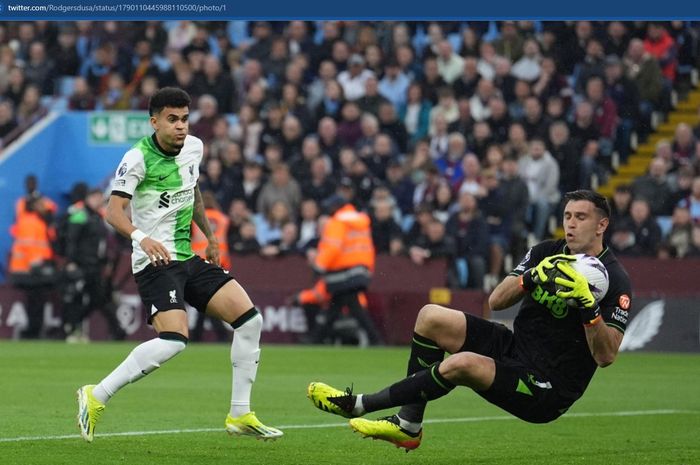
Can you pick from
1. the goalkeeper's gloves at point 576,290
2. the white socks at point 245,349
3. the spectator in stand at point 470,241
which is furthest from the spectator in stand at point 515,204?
the goalkeeper's gloves at point 576,290

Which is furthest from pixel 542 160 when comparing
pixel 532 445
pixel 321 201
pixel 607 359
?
pixel 607 359

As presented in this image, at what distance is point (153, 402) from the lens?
11.9m

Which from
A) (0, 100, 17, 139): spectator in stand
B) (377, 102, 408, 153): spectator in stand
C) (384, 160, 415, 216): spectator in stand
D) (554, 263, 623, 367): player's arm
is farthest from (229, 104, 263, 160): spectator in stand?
(554, 263, 623, 367): player's arm

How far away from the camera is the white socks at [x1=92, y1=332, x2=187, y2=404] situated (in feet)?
28.9

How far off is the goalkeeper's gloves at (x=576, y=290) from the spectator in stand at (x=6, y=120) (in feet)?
62.8

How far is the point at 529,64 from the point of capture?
74.7ft

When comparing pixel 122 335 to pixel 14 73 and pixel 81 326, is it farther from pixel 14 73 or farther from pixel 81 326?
pixel 14 73

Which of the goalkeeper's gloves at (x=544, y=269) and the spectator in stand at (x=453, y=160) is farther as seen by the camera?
the spectator in stand at (x=453, y=160)

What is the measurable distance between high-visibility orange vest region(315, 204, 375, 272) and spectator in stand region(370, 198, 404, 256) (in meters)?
1.35

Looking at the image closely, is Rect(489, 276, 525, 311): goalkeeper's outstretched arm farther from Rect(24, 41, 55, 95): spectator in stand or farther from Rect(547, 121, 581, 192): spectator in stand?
Rect(24, 41, 55, 95): spectator in stand

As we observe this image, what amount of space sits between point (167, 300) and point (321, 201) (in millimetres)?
13166

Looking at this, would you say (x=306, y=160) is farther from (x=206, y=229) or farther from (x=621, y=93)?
(x=206, y=229)

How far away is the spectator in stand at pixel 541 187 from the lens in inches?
838

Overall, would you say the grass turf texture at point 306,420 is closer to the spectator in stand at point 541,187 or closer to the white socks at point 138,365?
the white socks at point 138,365
